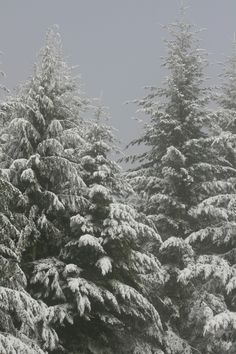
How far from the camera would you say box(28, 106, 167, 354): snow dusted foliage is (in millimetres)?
15344

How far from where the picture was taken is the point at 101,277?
16766mm

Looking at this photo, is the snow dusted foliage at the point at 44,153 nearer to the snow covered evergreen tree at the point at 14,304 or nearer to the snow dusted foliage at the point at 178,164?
the snow covered evergreen tree at the point at 14,304

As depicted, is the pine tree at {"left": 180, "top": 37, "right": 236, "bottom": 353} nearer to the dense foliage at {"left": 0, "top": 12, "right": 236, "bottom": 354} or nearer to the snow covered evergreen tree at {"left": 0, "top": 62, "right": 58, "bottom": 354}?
the dense foliage at {"left": 0, "top": 12, "right": 236, "bottom": 354}

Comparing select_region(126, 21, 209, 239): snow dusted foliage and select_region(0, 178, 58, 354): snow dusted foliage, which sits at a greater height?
select_region(126, 21, 209, 239): snow dusted foliage

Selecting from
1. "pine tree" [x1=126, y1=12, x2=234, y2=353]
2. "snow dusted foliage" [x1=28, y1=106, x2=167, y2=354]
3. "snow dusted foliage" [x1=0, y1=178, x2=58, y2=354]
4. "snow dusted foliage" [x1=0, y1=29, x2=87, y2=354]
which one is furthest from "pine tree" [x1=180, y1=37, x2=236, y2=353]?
"snow dusted foliage" [x1=0, y1=178, x2=58, y2=354]

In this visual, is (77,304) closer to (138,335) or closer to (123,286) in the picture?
(123,286)

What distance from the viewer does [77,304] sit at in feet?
49.9

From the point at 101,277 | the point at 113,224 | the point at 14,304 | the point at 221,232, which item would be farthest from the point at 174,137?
the point at 14,304

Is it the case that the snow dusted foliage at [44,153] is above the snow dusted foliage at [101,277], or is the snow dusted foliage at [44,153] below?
above

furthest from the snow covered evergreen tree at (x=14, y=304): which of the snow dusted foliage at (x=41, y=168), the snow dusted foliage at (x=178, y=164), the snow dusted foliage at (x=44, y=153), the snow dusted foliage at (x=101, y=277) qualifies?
the snow dusted foliage at (x=178, y=164)

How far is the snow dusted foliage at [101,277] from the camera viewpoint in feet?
50.3

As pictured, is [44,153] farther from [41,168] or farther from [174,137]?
[174,137]

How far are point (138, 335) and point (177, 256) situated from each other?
151 inches

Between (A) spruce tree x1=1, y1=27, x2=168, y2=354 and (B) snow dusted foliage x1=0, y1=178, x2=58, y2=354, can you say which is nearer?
(B) snow dusted foliage x1=0, y1=178, x2=58, y2=354
